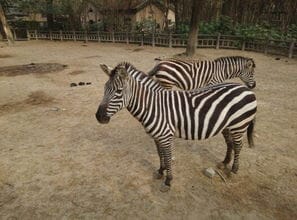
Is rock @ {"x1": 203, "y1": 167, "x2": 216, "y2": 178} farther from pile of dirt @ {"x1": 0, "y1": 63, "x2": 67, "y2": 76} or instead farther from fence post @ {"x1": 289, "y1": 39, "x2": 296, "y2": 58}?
fence post @ {"x1": 289, "y1": 39, "x2": 296, "y2": 58}

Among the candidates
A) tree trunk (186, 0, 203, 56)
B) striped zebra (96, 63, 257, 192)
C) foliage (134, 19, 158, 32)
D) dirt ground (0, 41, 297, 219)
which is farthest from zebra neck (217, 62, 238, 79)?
foliage (134, 19, 158, 32)

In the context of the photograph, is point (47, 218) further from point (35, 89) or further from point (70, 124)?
point (35, 89)

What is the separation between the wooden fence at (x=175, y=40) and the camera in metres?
15.2

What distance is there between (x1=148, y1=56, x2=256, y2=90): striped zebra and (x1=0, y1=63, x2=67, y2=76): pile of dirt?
27.4 feet

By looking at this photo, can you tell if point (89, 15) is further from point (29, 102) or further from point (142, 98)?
point (142, 98)

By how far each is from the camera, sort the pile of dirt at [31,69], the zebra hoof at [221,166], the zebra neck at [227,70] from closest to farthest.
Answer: the zebra hoof at [221,166] < the zebra neck at [227,70] < the pile of dirt at [31,69]

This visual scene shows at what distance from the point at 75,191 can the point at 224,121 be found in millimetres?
2767

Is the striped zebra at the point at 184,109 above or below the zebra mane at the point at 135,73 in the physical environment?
below

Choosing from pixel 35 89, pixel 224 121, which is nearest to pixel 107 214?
pixel 224 121

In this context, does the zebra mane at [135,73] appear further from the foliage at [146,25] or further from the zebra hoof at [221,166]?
the foliage at [146,25]

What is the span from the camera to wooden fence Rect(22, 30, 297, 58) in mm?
15151

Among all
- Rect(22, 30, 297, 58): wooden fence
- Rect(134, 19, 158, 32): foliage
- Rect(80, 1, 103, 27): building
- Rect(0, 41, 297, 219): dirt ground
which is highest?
Rect(80, 1, 103, 27): building

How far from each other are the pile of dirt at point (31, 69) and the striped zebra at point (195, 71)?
834 cm

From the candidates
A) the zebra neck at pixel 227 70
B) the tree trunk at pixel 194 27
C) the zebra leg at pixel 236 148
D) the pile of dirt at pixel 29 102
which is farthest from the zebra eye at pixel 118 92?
the tree trunk at pixel 194 27
